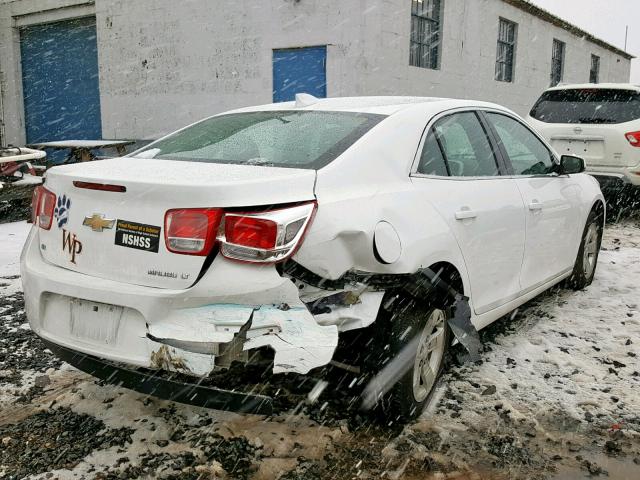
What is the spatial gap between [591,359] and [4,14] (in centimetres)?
1780

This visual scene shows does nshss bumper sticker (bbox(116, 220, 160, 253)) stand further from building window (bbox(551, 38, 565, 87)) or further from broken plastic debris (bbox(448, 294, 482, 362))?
building window (bbox(551, 38, 565, 87))

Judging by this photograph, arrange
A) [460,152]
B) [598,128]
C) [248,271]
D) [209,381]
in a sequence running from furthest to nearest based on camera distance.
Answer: [598,128], [460,152], [209,381], [248,271]

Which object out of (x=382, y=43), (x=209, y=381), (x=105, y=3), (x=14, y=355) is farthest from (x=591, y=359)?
(x=105, y=3)

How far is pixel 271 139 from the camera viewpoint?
3080 millimetres

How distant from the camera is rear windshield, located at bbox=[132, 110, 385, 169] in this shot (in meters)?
2.83

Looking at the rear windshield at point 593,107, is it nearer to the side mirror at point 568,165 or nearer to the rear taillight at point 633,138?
the rear taillight at point 633,138

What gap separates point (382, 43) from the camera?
426 inches

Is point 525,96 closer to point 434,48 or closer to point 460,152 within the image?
point 434,48

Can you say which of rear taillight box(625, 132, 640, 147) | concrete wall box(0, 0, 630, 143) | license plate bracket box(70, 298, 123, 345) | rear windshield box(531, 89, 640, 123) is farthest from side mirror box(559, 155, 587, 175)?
concrete wall box(0, 0, 630, 143)

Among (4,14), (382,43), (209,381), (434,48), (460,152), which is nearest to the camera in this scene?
(209,381)

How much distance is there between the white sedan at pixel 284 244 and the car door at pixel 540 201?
333 mm

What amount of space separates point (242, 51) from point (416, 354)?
1009 cm

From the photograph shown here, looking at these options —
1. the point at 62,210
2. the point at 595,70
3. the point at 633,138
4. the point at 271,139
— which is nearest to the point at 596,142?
the point at 633,138

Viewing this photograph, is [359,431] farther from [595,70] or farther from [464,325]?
[595,70]
